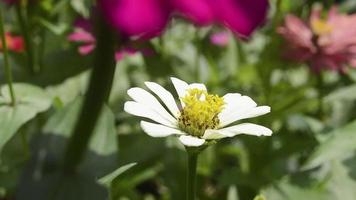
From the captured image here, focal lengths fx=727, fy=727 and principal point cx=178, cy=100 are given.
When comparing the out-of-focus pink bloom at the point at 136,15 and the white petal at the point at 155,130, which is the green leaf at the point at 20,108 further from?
the out-of-focus pink bloom at the point at 136,15

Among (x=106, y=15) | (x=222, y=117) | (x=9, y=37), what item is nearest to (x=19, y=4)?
(x=9, y=37)

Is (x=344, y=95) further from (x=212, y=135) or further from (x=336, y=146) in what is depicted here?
(x=212, y=135)

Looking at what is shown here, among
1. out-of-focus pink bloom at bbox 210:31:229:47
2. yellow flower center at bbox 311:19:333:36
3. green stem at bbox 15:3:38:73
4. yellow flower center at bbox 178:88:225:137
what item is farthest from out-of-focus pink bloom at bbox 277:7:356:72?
yellow flower center at bbox 178:88:225:137

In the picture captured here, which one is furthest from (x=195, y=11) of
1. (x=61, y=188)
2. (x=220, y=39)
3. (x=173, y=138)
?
(x=220, y=39)

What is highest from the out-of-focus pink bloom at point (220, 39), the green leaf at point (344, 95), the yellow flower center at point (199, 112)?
the yellow flower center at point (199, 112)

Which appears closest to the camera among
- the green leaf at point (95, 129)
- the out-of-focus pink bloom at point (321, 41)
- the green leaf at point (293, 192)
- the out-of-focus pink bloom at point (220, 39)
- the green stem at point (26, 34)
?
the green leaf at point (95, 129)

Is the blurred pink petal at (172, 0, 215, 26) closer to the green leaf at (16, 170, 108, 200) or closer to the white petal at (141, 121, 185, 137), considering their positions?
the white petal at (141, 121, 185, 137)

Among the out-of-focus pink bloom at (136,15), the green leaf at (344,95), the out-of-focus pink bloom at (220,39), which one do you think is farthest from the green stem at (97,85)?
the out-of-focus pink bloom at (220,39)
